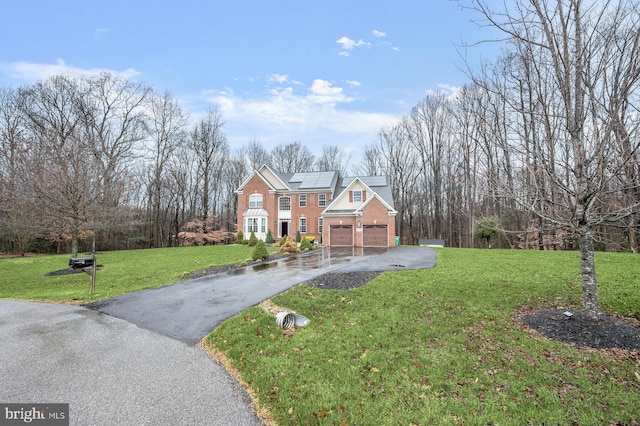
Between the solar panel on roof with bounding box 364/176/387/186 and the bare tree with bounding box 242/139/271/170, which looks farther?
the bare tree with bounding box 242/139/271/170

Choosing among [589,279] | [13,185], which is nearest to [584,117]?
[589,279]

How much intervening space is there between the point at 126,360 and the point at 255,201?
26717 mm

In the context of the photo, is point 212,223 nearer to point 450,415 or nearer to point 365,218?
point 365,218

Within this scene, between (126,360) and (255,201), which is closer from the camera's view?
(126,360)

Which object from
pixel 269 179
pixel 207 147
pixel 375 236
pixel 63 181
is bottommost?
pixel 375 236

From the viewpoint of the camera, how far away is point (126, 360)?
4.98 metres

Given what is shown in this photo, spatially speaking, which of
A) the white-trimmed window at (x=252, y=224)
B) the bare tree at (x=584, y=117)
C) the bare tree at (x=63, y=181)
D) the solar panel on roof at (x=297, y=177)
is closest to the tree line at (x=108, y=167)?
the bare tree at (x=63, y=181)

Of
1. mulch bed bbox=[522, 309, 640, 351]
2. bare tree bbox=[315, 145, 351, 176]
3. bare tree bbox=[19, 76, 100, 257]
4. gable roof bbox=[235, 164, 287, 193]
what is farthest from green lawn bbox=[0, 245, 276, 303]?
bare tree bbox=[315, 145, 351, 176]

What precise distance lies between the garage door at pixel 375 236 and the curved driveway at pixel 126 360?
656 inches

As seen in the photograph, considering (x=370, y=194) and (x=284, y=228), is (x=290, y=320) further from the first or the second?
(x=284, y=228)

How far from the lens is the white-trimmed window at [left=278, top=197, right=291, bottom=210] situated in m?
31.3

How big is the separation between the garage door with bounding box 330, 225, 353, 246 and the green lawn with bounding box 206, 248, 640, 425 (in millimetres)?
17382

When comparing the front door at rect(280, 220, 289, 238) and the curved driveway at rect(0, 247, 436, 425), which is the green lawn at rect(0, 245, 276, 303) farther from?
the front door at rect(280, 220, 289, 238)

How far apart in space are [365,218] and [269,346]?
20064mm
